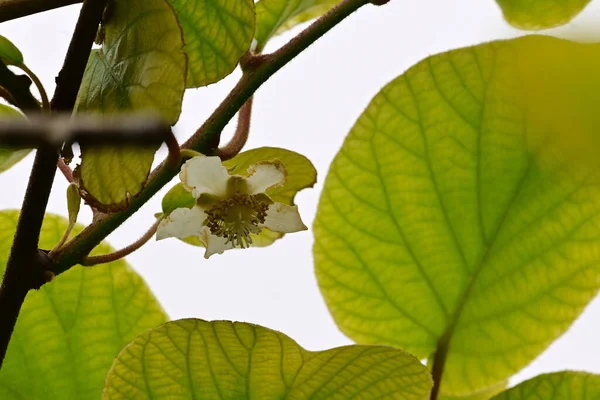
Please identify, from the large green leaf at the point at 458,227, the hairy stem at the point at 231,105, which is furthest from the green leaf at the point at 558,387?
the hairy stem at the point at 231,105

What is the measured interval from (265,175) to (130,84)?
3.8 inches

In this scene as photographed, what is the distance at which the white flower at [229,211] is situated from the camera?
0.85 ft

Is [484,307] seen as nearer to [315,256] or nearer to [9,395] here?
[315,256]

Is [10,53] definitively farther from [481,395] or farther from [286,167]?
[481,395]

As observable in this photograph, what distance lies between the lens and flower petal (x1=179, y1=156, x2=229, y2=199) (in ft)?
0.76

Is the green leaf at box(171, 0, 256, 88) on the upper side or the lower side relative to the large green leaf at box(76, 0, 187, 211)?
upper

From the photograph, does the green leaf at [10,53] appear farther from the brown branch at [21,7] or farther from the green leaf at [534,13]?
the green leaf at [534,13]

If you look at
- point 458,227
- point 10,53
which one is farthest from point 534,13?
Answer: point 10,53

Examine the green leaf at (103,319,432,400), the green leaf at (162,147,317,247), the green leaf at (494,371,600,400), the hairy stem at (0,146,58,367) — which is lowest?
the green leaf at (494,371,600,400)

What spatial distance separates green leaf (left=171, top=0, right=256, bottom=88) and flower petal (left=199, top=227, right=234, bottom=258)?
0.28ft

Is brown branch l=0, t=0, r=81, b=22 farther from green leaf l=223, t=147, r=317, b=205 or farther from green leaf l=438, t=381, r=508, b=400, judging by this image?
green leaf l=438, t=381, r=508, b=400

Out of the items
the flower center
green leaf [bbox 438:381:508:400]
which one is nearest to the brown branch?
the flower center

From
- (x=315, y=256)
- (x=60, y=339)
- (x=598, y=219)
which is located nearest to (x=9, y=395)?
(x=60, y=339)

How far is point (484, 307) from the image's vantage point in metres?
0.30
